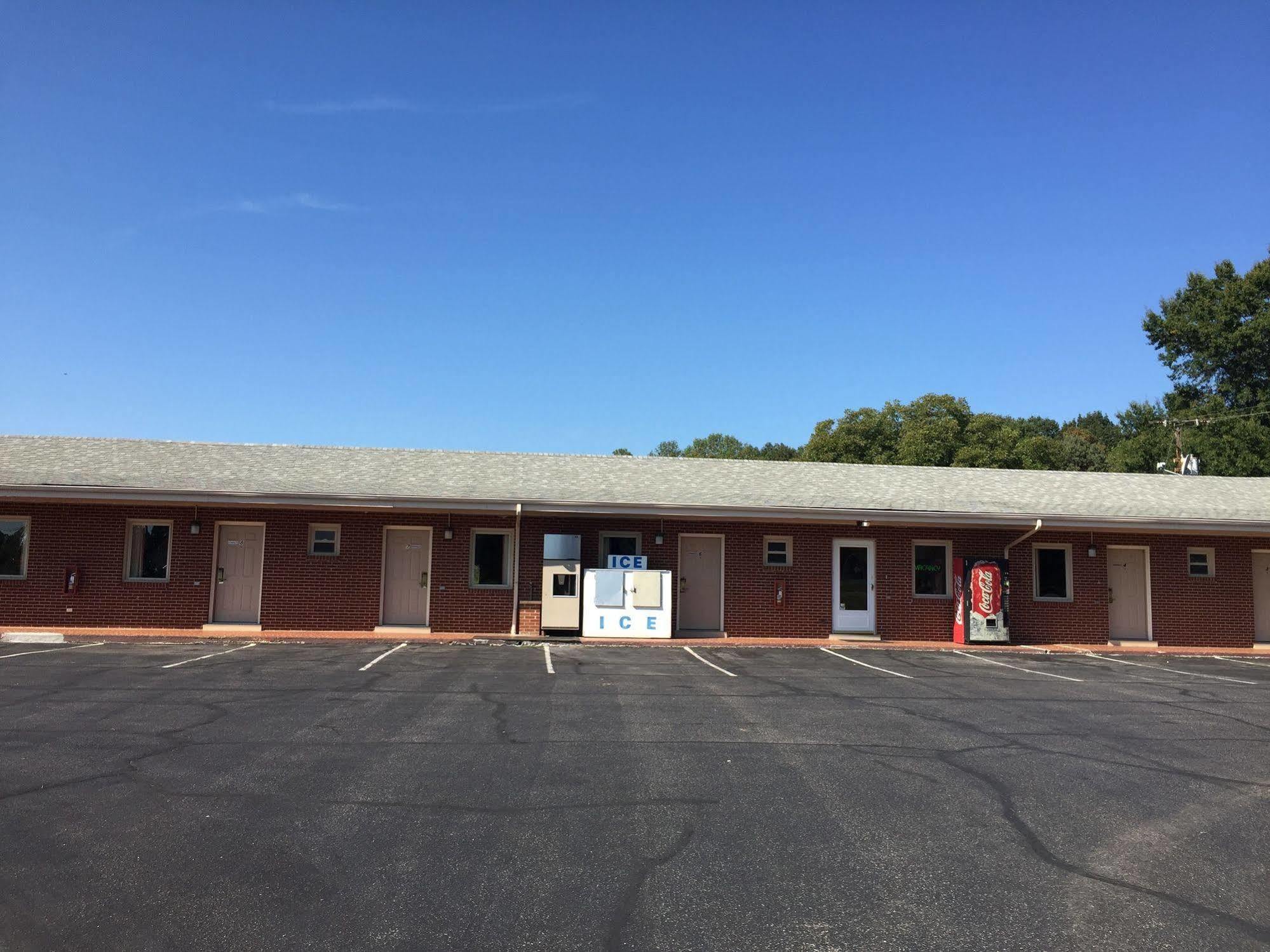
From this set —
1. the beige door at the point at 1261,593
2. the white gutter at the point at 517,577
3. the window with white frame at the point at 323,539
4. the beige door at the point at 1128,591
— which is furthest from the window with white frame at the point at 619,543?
the beige door at the point at 1261,593

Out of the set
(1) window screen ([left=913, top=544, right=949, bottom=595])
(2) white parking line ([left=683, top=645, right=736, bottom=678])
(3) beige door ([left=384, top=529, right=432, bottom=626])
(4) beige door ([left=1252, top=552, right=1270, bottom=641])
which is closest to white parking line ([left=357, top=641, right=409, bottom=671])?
(3) beige door ([left=384, top=529, right=432, bottom=626])

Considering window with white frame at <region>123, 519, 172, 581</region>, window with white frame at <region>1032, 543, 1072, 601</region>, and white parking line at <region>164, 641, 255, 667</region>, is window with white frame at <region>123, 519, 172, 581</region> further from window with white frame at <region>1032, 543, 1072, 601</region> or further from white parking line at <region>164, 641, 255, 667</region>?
window with white frame at <region>1032, 543, 1072, 601</region>

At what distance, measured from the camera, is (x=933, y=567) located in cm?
1984

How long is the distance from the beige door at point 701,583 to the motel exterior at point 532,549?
0.14ft

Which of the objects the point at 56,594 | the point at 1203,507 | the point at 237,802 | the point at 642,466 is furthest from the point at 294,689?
the point at 1203,507

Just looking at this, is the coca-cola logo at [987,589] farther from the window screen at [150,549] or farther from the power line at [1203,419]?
the power line at [1203,419]

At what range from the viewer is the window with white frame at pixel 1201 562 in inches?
788

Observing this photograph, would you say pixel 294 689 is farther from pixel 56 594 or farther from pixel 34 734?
pixel 56 594

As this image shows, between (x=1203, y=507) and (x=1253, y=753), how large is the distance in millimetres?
14636

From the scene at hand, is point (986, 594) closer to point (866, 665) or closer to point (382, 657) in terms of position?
point (866, 665)

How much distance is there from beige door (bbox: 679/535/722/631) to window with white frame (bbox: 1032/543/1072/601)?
23.5ft

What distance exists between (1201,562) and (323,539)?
1957 centimetres

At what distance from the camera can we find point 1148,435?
47.0m

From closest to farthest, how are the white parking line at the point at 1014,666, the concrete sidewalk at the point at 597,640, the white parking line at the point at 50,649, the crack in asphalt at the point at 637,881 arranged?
1. the crack in asphalt at the point at 637,881
2. the white parking line at the point at 50,649
3. the white parking line at the point at 1014,666
4. the concrete sidewalk at the point at 597,640
